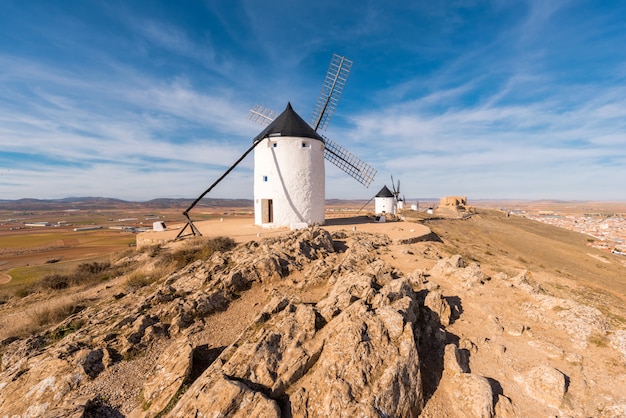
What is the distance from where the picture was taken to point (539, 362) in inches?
236

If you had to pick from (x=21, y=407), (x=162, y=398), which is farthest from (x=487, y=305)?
(x=21, y=407)

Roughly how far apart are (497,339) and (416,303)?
6.80 feet

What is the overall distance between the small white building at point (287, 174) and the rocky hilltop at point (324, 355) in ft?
33.3

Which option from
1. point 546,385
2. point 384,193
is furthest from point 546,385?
point 384,193

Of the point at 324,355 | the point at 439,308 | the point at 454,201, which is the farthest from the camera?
the point at 454,201

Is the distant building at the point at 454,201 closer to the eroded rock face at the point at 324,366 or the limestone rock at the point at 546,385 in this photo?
the limestone rock at the point at 546,385

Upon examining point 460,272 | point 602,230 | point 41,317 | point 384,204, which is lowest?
point 602,230

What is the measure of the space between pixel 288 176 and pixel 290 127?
3.60 metres

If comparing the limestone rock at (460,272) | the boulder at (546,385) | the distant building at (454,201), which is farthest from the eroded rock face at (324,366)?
the distant building at (454,201)

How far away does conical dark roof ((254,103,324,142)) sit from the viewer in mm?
18888

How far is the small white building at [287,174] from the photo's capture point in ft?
62.2

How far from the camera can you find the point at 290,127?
1914 centimetres

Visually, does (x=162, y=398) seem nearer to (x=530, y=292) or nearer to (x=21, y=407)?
(x=21, y=407)

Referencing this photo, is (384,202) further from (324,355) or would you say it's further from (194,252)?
(324,355)
